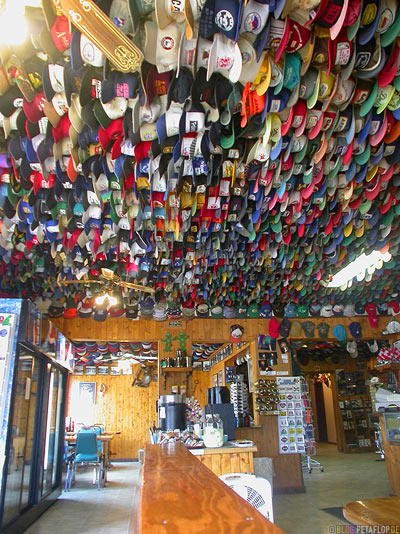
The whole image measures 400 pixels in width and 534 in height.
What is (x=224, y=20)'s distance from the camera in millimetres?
2230

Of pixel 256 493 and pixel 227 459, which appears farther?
pixel 227 459

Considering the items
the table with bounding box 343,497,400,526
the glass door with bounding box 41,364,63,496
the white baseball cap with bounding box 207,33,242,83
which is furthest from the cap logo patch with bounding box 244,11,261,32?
the glass door with bounding box 41,364,63,496

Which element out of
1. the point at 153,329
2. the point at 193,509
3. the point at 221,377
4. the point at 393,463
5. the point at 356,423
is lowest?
the point at 393,463

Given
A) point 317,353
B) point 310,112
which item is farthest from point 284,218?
point 317,353

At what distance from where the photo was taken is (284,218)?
455 centimetres

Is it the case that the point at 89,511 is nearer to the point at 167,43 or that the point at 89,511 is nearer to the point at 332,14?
the point at 167,43

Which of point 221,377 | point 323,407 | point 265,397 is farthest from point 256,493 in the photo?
point 323,407

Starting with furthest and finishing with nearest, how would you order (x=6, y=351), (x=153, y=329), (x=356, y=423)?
(x=356, y=423)
(x=153, y=329)
(x=6, y=351)

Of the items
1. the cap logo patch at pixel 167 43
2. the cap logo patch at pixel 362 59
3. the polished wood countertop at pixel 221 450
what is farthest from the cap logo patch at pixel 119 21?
the polished wood countertop at pixel 221 450

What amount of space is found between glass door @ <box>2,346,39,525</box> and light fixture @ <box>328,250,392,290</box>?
4.68 meters

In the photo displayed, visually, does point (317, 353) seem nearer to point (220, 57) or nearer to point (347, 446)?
point (347, 446)

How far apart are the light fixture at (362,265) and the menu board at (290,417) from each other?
2509 mm

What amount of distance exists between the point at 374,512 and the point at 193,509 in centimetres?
90

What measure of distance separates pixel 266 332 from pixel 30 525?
510 cm
